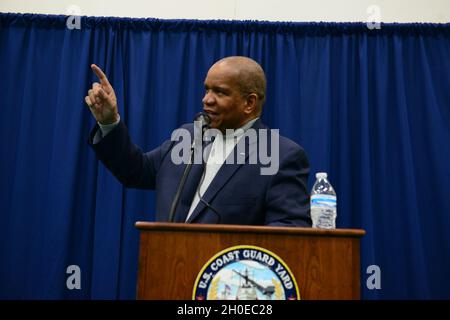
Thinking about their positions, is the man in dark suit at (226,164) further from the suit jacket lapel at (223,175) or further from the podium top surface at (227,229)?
the podium top surface at (227,229)

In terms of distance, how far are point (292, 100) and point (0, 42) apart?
6.40ft

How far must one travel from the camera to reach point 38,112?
3205mm

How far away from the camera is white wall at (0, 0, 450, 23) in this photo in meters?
3.34

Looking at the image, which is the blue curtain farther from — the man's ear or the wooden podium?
the wooden podium

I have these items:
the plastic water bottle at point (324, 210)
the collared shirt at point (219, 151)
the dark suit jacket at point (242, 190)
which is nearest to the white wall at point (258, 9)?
the collared shirt at point (219, 151)

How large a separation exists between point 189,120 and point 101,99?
4.71 feet

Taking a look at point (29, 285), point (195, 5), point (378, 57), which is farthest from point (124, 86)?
point (378, 57)

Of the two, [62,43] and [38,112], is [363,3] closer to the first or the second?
[62,43]

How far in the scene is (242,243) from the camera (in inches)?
47.8

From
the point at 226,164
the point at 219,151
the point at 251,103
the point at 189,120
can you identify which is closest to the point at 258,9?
the point at 189,120

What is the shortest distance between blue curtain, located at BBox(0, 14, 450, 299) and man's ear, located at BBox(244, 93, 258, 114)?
1157 mm

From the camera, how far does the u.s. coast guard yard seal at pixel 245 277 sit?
1159 mm

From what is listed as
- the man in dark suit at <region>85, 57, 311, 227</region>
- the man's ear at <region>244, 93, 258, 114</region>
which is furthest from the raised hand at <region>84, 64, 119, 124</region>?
the man's ear at <region>244, 93, 258, 114</region>

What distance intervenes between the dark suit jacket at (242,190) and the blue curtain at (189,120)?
4.01ft
